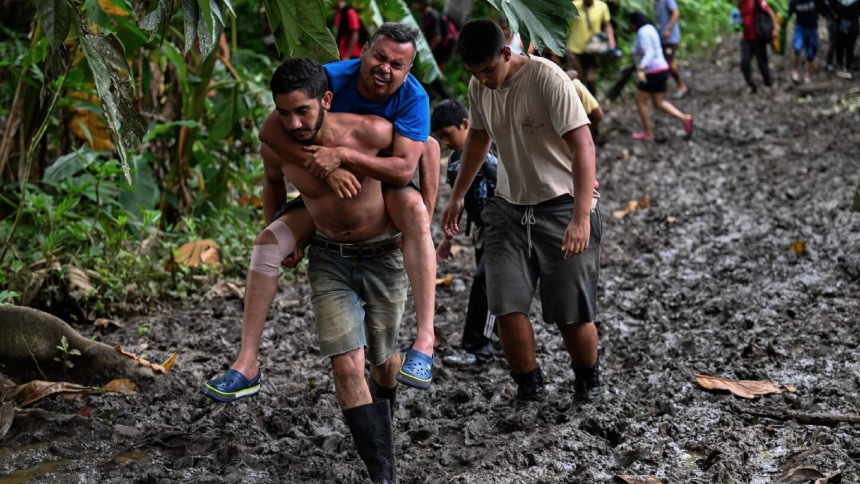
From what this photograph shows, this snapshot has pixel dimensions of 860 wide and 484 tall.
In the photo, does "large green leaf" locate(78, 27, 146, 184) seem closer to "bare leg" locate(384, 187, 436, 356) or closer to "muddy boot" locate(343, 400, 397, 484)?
"bare leg" locate(384, 187, 436, 356)

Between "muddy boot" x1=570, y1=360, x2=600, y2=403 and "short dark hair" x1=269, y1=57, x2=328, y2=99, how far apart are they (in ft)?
7.08

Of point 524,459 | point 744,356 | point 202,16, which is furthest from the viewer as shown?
point 744,356

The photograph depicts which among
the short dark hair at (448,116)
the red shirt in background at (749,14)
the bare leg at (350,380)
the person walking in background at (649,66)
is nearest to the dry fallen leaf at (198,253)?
the short dark hair at (448,116)

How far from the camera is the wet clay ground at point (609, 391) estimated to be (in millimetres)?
4184

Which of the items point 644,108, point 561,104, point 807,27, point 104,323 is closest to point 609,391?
point 561,104

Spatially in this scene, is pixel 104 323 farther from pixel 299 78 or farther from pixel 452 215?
pixel 299 78

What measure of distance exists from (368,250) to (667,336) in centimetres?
292

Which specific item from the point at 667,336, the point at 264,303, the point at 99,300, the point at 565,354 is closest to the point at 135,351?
the point at 99,300

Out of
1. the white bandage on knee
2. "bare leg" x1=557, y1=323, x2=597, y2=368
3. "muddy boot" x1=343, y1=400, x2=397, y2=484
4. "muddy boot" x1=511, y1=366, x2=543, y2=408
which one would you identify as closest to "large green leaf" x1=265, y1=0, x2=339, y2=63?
the white bandage on knee

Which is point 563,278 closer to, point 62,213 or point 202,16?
point 202,16

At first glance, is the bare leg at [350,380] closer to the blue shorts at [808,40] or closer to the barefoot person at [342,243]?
the barefoot person at [342,243]

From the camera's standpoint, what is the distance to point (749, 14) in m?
13.9

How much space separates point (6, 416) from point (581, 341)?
2.81 m

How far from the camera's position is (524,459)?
4.26 meters
